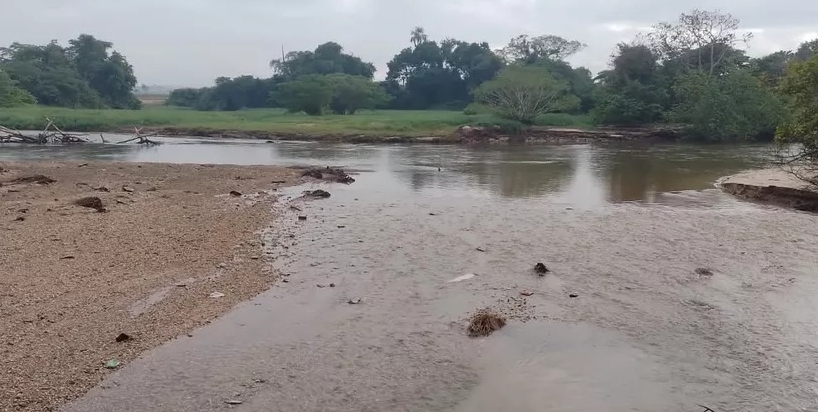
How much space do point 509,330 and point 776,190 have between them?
15.9 m

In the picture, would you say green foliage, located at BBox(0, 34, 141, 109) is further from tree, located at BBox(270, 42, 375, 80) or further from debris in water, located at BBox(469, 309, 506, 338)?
debris in water, located at BBox(469, 309, 506, 338)

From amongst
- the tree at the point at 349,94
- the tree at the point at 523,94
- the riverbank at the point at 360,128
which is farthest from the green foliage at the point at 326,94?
the tree at the point at 523,94

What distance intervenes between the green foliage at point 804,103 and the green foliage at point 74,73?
8581 cm

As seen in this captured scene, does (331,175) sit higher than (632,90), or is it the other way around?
(632,90)

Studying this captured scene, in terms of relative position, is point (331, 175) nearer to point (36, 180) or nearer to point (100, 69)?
point (36, 180)

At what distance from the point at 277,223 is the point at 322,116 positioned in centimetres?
5981

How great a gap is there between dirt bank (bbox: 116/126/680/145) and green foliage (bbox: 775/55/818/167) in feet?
115

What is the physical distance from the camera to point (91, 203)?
16.6 m

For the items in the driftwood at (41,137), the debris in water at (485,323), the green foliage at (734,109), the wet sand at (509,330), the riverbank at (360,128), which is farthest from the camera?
the riverbank at (360,128)

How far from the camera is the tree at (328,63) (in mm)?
109500

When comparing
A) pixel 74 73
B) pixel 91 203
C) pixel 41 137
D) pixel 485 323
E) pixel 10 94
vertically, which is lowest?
pixel 485 323

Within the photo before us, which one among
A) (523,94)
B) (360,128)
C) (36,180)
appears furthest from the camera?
(523,94)

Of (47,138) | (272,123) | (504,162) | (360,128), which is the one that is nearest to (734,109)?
(504,162)

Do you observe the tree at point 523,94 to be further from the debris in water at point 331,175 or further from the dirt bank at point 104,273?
the dirt bank at point 104,273
